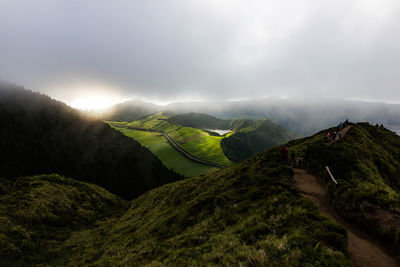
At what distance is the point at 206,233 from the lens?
43.7ft

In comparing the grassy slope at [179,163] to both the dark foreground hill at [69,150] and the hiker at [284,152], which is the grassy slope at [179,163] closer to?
the dark foreground hill at [69,150]

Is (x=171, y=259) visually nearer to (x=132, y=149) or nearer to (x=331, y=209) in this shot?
(x=331, y=209)

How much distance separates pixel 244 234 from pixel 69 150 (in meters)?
159

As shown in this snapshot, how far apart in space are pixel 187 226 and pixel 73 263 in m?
14.9

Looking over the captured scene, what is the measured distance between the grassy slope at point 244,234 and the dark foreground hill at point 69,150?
Answer: 95.0 m

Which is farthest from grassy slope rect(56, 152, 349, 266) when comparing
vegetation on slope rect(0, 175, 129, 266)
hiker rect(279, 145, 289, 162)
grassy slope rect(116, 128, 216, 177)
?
grassy slope rect(116, 128, 216, 177)

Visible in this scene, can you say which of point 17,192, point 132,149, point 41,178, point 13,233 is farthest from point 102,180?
point 13,233

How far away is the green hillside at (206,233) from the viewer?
8400 millimetres

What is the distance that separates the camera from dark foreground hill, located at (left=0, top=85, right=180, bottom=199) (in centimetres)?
11094

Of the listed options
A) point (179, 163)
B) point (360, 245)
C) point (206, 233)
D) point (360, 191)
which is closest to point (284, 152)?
point (360, 191)

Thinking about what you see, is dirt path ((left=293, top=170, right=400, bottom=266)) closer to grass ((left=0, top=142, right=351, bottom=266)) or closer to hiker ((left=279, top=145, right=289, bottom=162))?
grass ((left=0, top=142, right=351, bottom=266))

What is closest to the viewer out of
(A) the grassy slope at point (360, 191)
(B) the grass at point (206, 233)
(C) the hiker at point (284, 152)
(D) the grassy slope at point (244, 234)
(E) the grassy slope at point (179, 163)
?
(D) the grassy slope at point (244, 234)

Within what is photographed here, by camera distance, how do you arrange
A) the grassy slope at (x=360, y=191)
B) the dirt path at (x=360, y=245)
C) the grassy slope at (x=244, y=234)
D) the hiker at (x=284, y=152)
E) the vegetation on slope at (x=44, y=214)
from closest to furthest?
the dirt path at (x=360, y=245)
the grassy slope at (x=244, y=234)
the grassy slope at (x=360, y=191)
the vegetation on slope at (x=44, y=214)
the hiker at (x=284, y=152)

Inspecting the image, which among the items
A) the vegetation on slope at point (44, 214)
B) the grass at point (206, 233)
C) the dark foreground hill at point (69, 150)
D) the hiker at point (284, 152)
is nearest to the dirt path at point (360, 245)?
the grass at point (206, 233)
